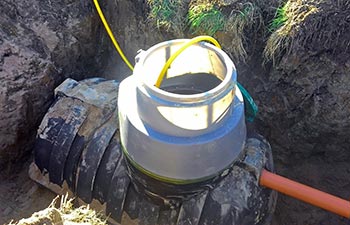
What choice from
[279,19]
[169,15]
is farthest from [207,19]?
[279,19]

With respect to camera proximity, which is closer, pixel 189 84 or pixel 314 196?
pixel 314 196

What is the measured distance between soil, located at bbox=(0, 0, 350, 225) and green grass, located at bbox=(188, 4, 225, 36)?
6.5 inches

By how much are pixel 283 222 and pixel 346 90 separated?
2.41 feet

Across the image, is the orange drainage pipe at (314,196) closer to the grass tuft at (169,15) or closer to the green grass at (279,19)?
the green grass at (279,19)

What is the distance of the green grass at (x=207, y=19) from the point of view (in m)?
2.40

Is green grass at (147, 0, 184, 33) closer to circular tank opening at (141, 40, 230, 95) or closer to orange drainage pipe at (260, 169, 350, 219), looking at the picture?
circular tank opening at (141, 40, 230, 95)

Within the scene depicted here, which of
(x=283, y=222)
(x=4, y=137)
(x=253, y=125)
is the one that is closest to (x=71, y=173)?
(x=4, y=137)

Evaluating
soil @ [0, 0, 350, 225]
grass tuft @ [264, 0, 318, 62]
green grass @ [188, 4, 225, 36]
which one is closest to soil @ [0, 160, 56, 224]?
soil @ [0, 0, 350, 225]

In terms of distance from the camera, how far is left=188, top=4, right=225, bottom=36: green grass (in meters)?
2.40

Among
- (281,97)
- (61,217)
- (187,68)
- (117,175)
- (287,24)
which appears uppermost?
(187,68)

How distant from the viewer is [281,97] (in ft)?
8.05

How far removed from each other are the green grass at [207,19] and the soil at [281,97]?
17 centimetres

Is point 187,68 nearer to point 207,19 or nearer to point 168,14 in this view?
point 207,19

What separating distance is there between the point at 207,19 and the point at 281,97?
0.52 metres
